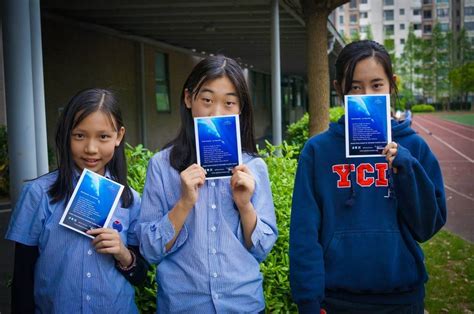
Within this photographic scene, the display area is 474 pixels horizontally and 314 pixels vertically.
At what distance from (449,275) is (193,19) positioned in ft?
27.3

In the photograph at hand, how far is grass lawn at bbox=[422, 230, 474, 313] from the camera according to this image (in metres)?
4.97

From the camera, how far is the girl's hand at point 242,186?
204 centimetres

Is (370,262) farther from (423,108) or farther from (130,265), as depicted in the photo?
(423,108)

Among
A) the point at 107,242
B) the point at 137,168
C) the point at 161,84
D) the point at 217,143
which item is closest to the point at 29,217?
the point at 107,242

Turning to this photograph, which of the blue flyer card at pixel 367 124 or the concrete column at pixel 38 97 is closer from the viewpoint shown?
the blue flyer card at pixel 367 124

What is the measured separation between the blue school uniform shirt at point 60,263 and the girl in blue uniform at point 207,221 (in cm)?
21

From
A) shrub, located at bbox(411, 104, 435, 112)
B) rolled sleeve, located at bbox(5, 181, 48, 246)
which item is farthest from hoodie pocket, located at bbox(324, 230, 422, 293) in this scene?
shrub, located at bbox(411, 104, 435, 112)

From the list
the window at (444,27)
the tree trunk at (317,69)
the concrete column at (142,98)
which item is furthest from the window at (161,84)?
the window at (444,27)

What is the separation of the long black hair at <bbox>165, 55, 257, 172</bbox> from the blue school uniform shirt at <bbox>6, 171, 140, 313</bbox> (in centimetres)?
48

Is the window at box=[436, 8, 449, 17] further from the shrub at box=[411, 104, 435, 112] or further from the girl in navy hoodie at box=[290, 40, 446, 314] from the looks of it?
the girl in navy hoodie at box=[290, 40, 446, 314]

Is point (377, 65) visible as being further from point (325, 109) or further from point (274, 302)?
point (325, 109)

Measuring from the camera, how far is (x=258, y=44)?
17.3 m

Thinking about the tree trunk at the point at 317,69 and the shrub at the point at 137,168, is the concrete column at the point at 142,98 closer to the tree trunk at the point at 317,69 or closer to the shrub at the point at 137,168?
the tree trunk at the point at 317,69

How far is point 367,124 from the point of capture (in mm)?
2158
